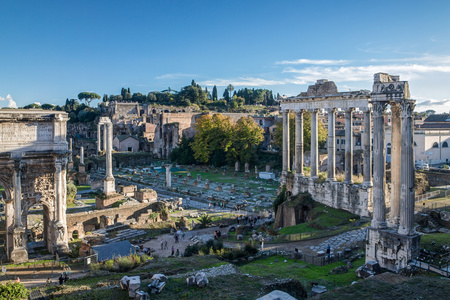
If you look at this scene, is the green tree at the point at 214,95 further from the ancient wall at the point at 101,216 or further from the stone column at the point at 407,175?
the stone column at the point at 407,175

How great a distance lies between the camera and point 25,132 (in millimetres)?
18609

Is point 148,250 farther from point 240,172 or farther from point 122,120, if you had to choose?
point 122,120

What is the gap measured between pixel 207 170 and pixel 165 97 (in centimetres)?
7063

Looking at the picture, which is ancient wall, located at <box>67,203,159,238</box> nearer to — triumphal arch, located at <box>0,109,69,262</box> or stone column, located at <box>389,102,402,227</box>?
triumphal arch, located at <box>0,109,69,262</box>

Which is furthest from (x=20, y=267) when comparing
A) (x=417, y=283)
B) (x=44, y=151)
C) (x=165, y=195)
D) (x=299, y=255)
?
(x=165, y=195)

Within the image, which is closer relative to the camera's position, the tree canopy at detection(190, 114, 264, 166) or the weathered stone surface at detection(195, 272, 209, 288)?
the weathered stone surface at detection(195, 272, 209, 288)

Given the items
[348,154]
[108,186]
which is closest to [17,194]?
[108,186]

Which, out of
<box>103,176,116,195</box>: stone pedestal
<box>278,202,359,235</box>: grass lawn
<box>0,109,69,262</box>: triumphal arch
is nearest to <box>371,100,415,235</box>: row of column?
<box>278,202,359,235</box>: grass lawn

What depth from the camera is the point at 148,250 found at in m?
19.5

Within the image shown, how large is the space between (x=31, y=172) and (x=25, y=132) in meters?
1.96

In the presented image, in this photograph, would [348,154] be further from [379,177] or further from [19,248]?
[19,248]

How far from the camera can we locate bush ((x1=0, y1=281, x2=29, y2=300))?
1000 centimetres

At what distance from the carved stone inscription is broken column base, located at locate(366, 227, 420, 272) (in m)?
15.3

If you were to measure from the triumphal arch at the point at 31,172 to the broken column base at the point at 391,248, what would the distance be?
551 inches
